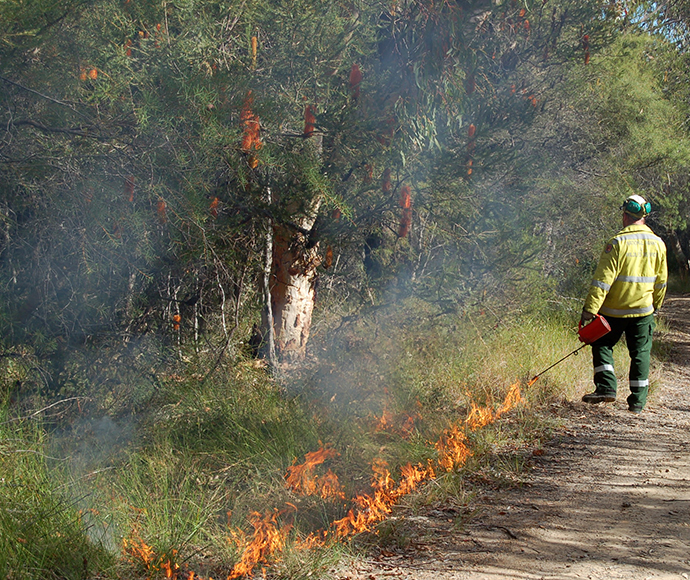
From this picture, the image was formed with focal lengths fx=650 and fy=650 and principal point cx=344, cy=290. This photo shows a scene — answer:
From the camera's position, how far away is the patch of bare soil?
3.10m

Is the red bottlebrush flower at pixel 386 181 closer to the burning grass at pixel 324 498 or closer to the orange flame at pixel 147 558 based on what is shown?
the burning grass at pixel 324 498

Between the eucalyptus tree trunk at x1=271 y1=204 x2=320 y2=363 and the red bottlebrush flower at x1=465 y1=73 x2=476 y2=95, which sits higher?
the red bottlebrush flower at x1=465 y1=73 x2=476 y2=95

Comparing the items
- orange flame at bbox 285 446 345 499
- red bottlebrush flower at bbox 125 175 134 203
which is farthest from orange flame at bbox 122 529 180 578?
red bottlebrush flower at bbox 125 175 134 203

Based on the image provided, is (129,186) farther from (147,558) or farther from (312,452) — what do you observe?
(147,558)

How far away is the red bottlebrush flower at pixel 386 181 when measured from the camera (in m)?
5.93

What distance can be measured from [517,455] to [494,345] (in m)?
2.28

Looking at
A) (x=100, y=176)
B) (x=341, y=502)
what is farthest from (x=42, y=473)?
(x=100, y=176)

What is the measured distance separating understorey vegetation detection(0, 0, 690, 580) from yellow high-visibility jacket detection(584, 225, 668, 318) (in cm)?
107

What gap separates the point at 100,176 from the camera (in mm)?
4883

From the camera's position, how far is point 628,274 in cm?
547

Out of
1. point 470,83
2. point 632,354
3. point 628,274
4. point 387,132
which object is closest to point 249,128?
point 387,132

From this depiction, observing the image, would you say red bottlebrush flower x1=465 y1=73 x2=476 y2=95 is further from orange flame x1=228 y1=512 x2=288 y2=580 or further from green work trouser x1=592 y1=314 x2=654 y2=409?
orange flame x1=228 y1=512 x2=288 y2=580

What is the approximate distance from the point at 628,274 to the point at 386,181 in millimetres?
2243

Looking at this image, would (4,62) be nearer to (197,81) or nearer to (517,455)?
(197,81)
